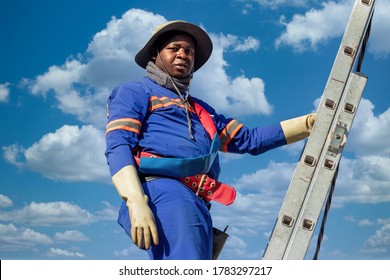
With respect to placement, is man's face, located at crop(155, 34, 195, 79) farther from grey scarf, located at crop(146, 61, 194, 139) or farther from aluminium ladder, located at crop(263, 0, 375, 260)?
aluminium ladder, located at crop(263, 0, 375, 260)

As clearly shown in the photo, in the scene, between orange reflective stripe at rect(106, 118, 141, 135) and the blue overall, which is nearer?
the blue overall

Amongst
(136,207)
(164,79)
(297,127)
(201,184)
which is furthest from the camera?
A: (297,127)

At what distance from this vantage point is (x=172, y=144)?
345 centimetres

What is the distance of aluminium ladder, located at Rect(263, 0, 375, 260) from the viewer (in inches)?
133

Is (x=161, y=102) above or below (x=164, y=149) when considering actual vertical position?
above

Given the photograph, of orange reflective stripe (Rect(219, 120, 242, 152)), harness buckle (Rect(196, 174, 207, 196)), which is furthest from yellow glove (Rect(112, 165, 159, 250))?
orange reflective stripe (Rect(219, 120, 242, 152))

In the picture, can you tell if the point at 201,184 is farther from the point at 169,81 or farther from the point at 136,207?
the point at 169,81

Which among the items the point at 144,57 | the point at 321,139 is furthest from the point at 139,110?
the point at 321,139

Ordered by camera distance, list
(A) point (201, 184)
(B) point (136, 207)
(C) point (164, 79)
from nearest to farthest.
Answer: (B) point (136, 207) < (A) point (201, 184) < (C) point (164, 79)

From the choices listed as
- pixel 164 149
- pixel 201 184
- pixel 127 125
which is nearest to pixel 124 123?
pixel 127 125

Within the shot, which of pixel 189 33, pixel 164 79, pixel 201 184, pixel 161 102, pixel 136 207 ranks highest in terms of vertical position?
pixel 189 33

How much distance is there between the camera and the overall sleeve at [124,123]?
10.9 ft

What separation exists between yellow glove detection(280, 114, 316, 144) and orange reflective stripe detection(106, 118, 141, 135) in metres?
1.13

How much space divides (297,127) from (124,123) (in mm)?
1253
